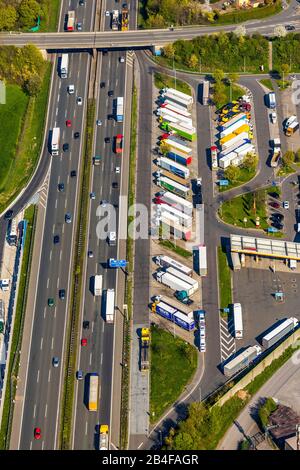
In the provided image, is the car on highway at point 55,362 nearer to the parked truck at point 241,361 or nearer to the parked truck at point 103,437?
the parked truck at point 103,437

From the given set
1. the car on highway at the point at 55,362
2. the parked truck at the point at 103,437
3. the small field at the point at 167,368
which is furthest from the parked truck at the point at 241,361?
the car on highway at the point at 55,362

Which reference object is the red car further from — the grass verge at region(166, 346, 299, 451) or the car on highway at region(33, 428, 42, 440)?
the grass verge at region(166, 346, 299, 451)

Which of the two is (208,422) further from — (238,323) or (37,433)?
(37,433)

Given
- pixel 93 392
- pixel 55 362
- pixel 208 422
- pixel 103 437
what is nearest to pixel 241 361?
pixel 208 422

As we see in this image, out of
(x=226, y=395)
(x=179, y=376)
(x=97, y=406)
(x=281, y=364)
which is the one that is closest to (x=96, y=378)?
(x=97, y=406)

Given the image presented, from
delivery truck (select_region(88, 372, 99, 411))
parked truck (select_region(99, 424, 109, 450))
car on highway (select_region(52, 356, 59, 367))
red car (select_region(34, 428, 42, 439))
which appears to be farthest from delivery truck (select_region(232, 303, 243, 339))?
red car (select_region(34, 428, 42, 439))

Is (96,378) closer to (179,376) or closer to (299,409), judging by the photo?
(179,376)
